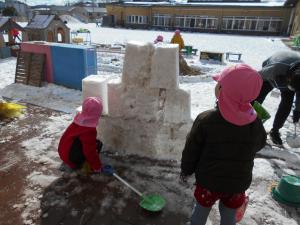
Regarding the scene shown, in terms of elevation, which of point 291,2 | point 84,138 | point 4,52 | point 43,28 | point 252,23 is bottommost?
point 4,52

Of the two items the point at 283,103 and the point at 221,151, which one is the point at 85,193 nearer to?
the point at 221,151

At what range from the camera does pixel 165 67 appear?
3.19 metres

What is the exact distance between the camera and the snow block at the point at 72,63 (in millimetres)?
6344

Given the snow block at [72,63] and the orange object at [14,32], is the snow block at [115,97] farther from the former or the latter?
the orange object at [14,32]

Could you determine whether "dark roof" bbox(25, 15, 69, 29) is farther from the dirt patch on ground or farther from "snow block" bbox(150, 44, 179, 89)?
"snow block" bbox(150, 44, 179, 89)

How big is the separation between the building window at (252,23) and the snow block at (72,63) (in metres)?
29.7

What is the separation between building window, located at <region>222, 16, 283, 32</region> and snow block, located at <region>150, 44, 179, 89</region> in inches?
1261

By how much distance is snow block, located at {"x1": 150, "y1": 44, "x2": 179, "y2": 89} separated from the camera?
315cm

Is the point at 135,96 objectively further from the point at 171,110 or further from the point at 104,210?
the point at 104,210

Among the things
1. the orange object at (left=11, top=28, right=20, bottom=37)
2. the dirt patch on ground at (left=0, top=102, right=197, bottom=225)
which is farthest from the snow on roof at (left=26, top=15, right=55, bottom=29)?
the dirt patch on ground at (left=0, top=102, right=197, bottom=225)

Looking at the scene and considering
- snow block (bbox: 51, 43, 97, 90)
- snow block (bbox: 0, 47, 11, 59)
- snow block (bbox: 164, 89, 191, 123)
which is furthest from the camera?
snow block (bbox: 0, 47, 11, 59)

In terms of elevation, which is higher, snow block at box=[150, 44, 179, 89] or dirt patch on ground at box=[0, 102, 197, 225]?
snow block at box=[150, 44, 179, 89]

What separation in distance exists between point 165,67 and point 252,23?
106 ft

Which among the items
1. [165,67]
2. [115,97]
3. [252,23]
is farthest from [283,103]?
[252,23]
